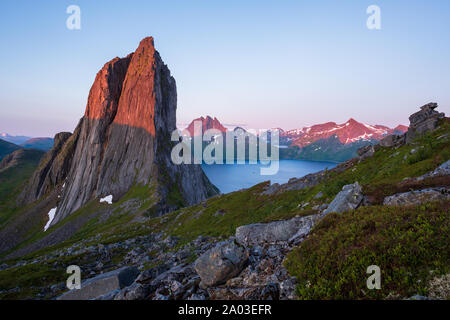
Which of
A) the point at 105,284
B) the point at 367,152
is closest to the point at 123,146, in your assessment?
the point at 367,152

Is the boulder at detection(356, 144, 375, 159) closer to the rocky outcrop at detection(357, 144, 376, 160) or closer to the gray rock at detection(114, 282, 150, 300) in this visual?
the rocky outcrop at detection(357, 144, 376, 160)

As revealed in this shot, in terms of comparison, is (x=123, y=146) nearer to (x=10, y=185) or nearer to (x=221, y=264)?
(x=221, y=264)

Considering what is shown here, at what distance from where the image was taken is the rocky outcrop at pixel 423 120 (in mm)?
29741

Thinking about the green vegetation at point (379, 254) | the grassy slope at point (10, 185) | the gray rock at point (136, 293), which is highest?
the green vegetation at point (379, 254)

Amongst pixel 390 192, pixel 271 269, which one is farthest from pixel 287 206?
pixel 271 269

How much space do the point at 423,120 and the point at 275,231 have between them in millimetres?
33661

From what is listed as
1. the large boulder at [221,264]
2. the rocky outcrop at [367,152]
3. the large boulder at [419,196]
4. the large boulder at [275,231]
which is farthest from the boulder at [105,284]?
the rocky outcrop at [367,152]

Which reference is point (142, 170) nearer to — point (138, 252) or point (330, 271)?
point (138, 252)

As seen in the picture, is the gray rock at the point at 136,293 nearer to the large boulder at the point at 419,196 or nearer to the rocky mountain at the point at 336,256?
the rocky mountain at the point at 336,256

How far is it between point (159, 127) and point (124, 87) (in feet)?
105

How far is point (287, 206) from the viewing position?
91.7 feet

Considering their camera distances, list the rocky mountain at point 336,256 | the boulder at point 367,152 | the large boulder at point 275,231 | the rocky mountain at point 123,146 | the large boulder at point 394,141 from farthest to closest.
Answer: the rocky mountain at point 123,146, the boulder at point 367,152, the large boulder at point 394,141, the large boulder at point 275,231, the rocky mountain at point 336,256

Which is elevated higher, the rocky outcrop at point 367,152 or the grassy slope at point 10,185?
the rocky outcrop at point 367,152

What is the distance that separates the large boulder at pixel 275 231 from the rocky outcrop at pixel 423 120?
2678 cm
